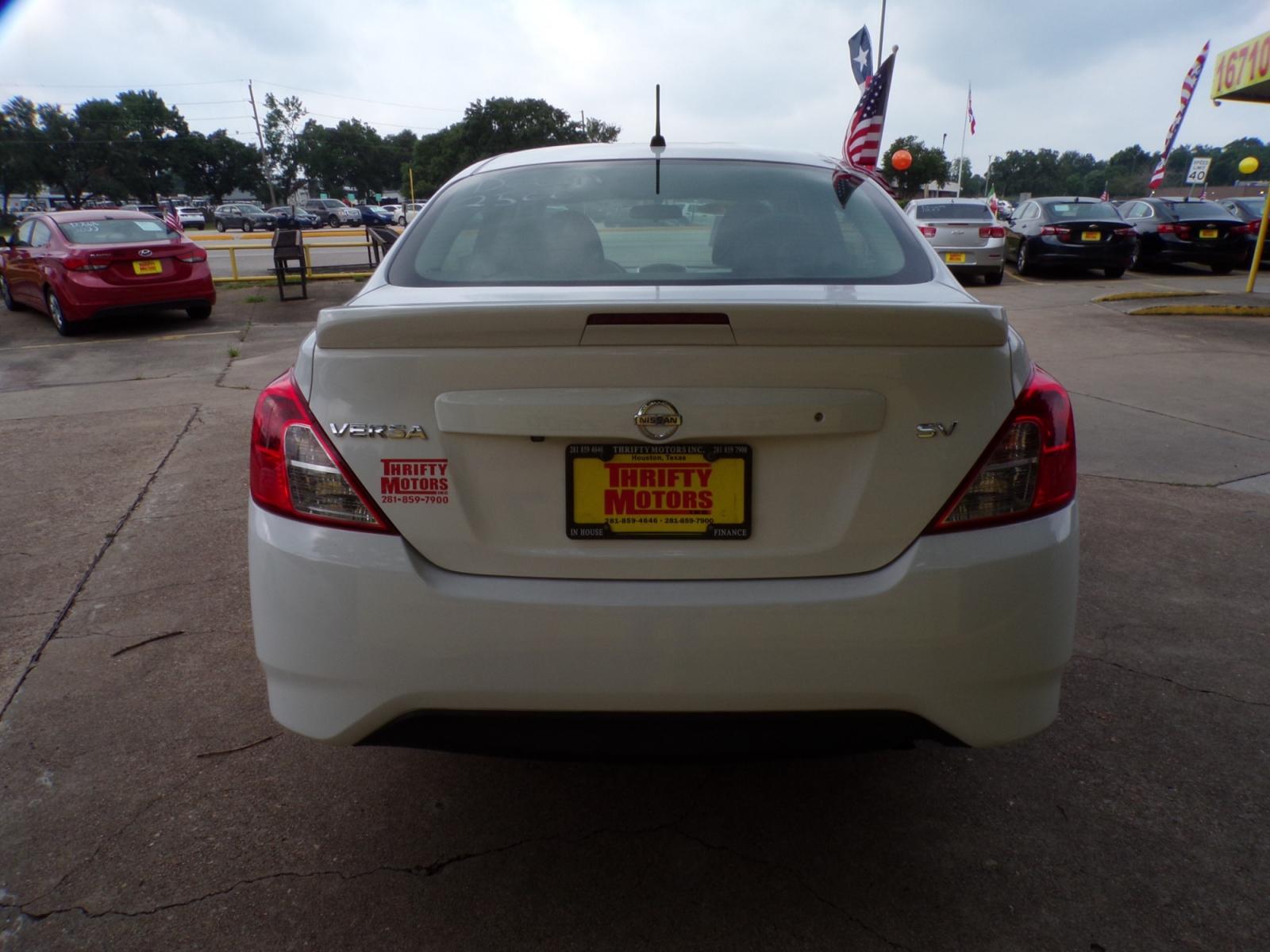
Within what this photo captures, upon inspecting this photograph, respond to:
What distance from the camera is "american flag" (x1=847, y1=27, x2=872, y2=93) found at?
12938 mm

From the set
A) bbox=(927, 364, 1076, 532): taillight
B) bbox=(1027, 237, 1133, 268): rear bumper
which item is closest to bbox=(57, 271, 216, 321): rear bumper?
bbox=(927, 364, 1076, 532): taillight

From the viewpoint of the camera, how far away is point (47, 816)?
8.15 feet

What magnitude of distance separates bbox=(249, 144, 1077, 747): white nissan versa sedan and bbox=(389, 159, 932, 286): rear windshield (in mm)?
426

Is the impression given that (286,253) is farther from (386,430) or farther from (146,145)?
(146,145)

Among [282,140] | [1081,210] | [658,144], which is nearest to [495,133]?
[282,140]

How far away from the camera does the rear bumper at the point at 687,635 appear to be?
1.85 m

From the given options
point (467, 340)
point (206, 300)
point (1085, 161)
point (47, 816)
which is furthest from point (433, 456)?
point (1085, 161)

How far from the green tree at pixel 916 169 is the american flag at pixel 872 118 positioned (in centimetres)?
4709

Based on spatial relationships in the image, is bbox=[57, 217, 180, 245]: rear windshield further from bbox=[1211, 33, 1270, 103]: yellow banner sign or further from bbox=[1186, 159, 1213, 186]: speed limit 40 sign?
bbox=[1186, 159, 1213, 186]: speed limit 40 sign

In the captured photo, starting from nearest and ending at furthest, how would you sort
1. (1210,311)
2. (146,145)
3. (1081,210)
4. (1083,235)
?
1. (1210,311)
2. (1083,235)
3. (1081,210)
4. (146,145)

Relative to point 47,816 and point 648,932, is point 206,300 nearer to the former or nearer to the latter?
point 47,816

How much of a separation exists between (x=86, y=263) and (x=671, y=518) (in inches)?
Result: 458

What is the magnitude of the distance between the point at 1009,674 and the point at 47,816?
A: 2.43 m

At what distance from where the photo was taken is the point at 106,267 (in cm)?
1120
